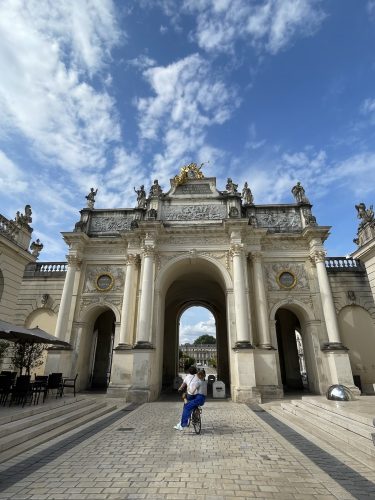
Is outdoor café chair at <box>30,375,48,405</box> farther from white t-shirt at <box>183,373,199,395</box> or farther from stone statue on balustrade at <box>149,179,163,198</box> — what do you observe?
stone statue on balustrade at <box>149,179,163,198</box>

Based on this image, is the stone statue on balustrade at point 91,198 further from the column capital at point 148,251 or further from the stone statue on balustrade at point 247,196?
the stone statue on balustrade at point 247,196

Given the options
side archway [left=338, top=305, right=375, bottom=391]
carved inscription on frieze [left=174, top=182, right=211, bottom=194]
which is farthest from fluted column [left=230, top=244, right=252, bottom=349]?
side archway [left=338, top=305, right=375, bottom=391]

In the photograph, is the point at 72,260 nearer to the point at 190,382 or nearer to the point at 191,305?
the point at 190,382

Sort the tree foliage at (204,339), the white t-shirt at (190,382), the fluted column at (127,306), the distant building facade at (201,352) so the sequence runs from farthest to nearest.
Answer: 1. the tree foliage at (204,339)
2. the distant building facade at (201,352)
3. the fluted column at (127,306)
4. the white t-shirt at (190,382)

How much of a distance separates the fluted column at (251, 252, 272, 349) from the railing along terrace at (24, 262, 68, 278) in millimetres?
15071

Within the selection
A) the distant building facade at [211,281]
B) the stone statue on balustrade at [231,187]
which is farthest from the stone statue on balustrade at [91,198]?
the stone statue on balustrade at [231,187]

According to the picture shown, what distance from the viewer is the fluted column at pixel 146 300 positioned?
54.0ft

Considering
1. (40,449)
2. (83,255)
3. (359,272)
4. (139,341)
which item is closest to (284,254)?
(359,272)

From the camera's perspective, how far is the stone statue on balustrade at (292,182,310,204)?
21584mm

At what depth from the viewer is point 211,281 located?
78.3ft

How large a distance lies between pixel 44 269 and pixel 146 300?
1100 centimetres

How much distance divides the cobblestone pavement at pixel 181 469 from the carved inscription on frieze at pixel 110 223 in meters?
15.1

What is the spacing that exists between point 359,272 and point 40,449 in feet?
71.4

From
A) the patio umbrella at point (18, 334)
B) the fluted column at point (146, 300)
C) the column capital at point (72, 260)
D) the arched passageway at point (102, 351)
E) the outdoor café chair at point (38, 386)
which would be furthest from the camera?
the arched passageway at point (102, 351)
